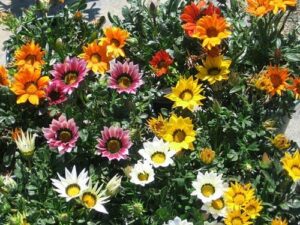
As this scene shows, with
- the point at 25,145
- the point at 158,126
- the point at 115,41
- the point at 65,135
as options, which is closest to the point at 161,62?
the point at 115,41

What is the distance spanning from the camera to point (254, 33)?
260 cm

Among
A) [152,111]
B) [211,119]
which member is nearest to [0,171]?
[152,111]

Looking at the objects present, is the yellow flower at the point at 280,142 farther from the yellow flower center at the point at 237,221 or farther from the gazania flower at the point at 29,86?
the gazania flower at the point at 29,86

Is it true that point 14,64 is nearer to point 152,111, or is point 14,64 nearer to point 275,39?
point 152,111

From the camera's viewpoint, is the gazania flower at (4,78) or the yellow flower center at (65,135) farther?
the gazania flower at (4,78)

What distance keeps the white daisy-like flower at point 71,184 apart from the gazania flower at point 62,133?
11 cm

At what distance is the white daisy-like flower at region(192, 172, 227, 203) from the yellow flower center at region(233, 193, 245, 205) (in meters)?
0.05

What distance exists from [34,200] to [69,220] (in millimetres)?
169

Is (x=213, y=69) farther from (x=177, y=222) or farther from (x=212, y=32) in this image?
(x=177, y=222)

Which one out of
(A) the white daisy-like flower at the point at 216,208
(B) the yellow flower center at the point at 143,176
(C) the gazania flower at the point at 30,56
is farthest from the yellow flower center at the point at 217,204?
(C) the gazania flower at the point at 30,56

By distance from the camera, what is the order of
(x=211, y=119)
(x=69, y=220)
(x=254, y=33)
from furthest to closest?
(x=254, y=33) → (x=211, y=119) → (x=69, y=220)

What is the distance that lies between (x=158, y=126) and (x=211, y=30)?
1.37 feet

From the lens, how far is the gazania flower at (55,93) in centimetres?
229

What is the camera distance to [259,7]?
7.97 feet
